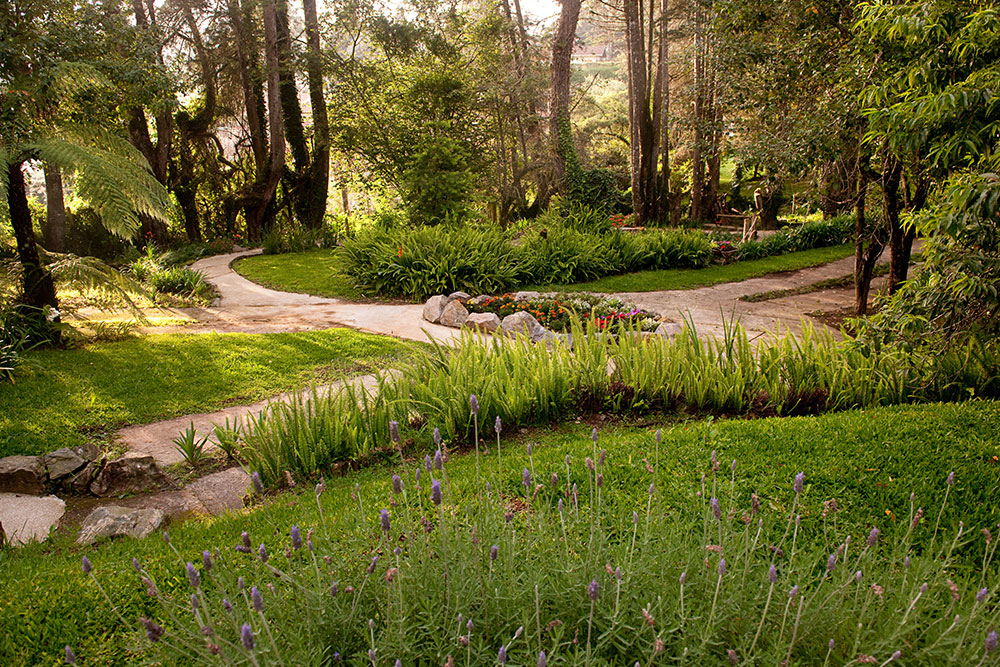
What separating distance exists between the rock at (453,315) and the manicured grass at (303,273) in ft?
7.51

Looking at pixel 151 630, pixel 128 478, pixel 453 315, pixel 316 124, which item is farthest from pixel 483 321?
pixel 316 124

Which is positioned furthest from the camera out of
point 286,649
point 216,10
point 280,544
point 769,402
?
point 216,10

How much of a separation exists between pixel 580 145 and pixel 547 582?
23.0m

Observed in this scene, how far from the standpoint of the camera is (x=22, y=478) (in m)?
3.58

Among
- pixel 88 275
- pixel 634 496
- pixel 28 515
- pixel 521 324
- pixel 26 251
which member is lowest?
pixel 28 515

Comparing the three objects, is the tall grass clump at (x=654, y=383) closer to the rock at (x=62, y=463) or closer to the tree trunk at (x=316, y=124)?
the rock at (x=62, y=463)

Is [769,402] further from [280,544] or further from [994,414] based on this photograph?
[280,544]

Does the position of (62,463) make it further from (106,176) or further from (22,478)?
(106,176)

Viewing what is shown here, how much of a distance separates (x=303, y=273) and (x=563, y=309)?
6.04 m

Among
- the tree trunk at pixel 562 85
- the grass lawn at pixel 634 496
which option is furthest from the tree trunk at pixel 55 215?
the grass lawn at pixel 634 496

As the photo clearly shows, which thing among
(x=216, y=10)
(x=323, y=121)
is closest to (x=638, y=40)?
(x=323, y=121)

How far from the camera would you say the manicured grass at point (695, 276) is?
976 centimetres

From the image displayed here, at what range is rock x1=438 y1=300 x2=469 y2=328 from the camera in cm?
756

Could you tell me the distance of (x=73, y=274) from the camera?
18.2 feet
